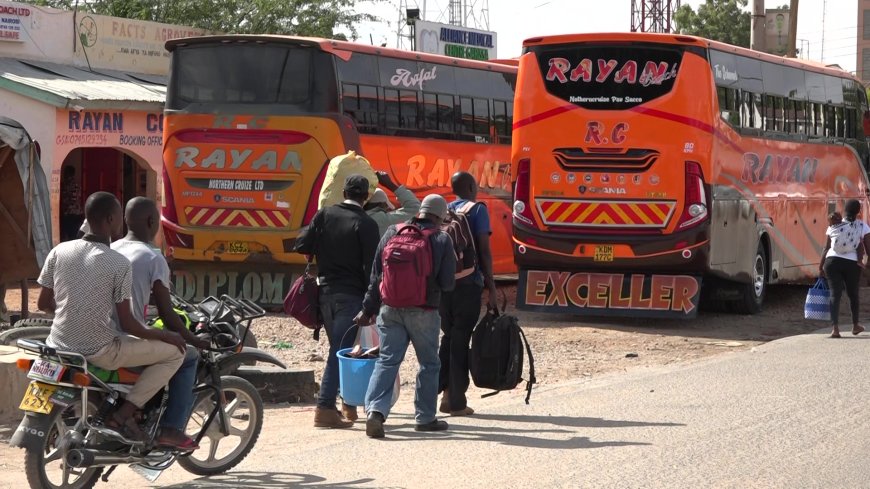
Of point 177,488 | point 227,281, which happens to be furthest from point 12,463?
point 227,281

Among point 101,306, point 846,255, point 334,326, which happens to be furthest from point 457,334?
point 846,255

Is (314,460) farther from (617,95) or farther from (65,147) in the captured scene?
(65,147)

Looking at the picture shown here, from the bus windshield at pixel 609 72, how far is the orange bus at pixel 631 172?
0.04 feet

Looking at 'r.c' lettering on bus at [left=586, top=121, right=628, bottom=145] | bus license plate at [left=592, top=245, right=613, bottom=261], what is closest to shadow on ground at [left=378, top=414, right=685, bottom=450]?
bus license plate at [left=592, top=245, right=613, bottom=261]

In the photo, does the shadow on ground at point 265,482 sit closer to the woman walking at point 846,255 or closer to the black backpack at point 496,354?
the black backpack at point 496,354

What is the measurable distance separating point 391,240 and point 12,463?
2.64m

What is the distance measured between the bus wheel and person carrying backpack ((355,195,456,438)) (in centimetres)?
985

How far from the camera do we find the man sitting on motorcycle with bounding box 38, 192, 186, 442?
6914 mm

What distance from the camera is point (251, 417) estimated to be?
805cm

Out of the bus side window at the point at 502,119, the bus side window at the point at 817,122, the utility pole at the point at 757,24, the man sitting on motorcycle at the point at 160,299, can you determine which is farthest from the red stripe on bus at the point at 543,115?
the utility pole at the point at 757,24

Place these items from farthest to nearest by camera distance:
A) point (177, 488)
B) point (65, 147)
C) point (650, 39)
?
1. point (65, 147)
2. point (650, 39)
3. point (177, 488)

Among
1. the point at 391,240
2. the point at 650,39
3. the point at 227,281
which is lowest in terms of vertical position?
the point at 227,281

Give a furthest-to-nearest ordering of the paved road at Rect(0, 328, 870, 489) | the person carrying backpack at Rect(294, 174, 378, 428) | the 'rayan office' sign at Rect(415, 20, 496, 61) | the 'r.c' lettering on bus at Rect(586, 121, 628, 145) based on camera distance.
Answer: the 'rayan office' sign at Rect(415, 20, 496, 61) < the 'r.c' lettering on bus at Rect(586, 121, 628, 145) < the person carrying backpack at Rect(294, 174, 378, 428) < the paved road at Rect(0, 328, 870, 489)

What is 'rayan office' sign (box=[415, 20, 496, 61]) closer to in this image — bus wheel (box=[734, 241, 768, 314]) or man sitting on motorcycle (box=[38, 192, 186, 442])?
bus wheel (box=[734, 241, 768, 314])
